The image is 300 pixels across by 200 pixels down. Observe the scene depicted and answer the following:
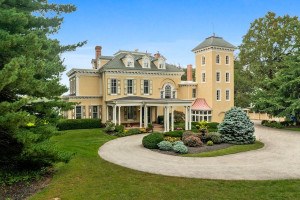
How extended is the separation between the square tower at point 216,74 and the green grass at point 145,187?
26280 millimetres

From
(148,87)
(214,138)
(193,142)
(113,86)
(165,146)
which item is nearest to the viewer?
(165,146)

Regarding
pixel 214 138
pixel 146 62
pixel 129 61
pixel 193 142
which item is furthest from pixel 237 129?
pixel 129 61

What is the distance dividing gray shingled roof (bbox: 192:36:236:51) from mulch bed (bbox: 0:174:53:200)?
99.6ft

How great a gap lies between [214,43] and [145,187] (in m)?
30.2

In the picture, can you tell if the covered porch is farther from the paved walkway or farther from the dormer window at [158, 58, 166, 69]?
the paved walkway

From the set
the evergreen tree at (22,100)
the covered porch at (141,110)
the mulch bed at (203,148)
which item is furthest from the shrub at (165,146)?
the covered porch at (141,110)

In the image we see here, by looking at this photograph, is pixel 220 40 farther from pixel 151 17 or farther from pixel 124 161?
pixel 124 161

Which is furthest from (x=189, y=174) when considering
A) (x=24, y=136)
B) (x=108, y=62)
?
(x=108, y=62)

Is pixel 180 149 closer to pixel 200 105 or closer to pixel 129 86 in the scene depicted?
pixel 129 86

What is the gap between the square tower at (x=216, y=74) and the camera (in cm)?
3722

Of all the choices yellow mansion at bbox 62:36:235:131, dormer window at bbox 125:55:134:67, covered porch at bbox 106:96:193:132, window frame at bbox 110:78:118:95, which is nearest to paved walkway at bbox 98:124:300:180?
covered porch at bbox 106:96:193:132

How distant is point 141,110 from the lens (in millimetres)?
31344

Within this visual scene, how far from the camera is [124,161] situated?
50.7ft

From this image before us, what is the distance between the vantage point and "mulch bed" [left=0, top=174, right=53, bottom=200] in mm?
10109
